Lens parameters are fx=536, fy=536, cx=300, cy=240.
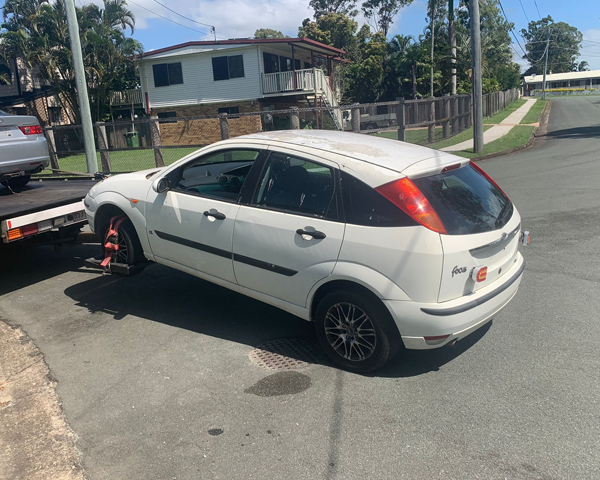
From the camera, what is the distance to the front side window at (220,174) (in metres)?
4.85

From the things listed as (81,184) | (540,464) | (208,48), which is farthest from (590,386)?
(208,48)

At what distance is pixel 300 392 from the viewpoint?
3.86 metres

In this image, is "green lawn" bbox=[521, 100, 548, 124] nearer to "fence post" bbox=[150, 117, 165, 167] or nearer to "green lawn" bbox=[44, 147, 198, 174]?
"green lawn" bbox=[44, 147, 198, 174]

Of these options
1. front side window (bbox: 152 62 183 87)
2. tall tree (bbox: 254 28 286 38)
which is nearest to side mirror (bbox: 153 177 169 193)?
front side window (bbox: 152 62 183 87)

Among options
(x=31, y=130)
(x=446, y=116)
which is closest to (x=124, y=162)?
(x=446, y=116)

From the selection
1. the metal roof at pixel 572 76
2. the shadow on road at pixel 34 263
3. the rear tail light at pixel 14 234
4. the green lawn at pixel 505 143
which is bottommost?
the shadow on road at pixel 34 263

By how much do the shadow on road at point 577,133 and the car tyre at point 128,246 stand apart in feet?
67.6

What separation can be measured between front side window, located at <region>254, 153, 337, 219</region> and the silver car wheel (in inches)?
28.0

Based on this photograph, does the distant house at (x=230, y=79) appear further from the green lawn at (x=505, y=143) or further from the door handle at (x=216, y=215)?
the door handle at (x=216, y=215)

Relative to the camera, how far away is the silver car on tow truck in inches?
271

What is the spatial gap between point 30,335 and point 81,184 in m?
3.32

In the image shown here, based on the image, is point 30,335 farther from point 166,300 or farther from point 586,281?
point 586,281

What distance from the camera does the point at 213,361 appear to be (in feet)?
14.4

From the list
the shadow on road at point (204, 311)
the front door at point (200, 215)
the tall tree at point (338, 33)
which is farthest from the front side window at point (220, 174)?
the tall tree at point (338, 33)
